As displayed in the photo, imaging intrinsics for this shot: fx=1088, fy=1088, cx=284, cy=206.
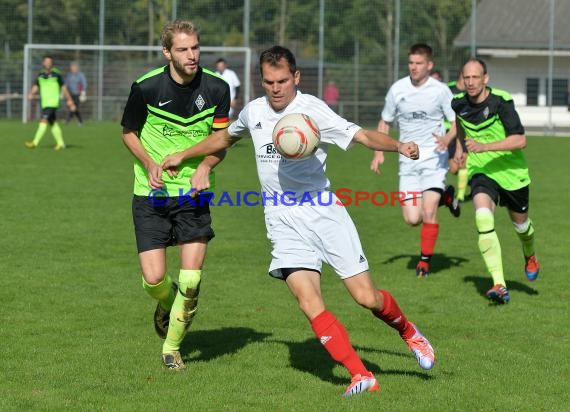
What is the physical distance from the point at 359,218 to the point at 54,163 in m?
9.38

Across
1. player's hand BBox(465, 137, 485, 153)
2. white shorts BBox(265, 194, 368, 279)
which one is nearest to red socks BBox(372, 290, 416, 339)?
white shorts BBox(265, 194, 368, 279)

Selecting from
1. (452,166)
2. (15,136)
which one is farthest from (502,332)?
(15,136)

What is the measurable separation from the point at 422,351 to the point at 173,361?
158 cm

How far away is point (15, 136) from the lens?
3034cm

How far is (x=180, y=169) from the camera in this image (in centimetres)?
700

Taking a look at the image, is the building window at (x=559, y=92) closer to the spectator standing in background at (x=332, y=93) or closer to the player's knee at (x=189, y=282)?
the spectator standing in background at (x=332, y=93)

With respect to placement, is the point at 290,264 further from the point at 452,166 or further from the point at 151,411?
the point at 452,166

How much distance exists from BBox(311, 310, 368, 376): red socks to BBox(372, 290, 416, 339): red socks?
33 cm

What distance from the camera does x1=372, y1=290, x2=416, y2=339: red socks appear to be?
6500 mm

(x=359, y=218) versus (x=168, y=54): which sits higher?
(x=168, y=54)

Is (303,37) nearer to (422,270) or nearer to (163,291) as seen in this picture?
(422,270)

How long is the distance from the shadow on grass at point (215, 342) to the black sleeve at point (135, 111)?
159 cm

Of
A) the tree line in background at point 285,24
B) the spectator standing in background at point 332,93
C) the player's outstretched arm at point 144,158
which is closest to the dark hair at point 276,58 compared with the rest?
the player's outstretched arm at point 144,158

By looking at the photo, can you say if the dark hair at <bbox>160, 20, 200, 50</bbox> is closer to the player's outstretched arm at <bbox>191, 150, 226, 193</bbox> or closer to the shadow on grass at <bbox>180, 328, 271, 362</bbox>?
the player's outstretched arm at <bbox>191, 150, 226, 193</bbox>
